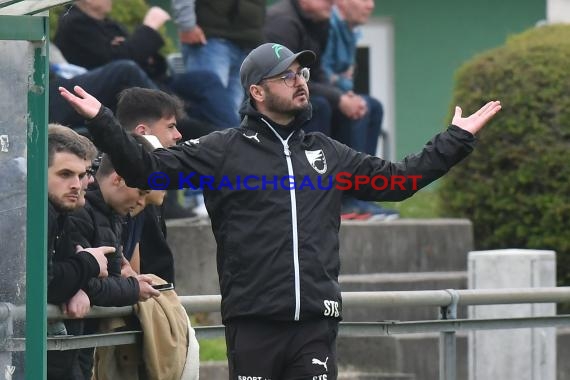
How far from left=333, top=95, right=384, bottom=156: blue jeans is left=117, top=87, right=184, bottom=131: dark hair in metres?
3.76

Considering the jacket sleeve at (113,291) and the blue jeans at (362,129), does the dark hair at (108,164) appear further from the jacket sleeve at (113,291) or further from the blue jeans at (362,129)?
the blue jeans at (362,129)

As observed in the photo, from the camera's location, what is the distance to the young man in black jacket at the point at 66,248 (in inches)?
213

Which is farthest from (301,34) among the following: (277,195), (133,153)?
(133,153)

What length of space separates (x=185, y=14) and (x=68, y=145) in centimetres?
421

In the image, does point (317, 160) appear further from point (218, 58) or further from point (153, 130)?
point (218, 58)

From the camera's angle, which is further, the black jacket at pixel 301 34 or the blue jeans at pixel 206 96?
the black jacket at pixel 301 34

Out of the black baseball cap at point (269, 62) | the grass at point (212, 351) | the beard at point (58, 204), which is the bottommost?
the grass at point (212, 351)

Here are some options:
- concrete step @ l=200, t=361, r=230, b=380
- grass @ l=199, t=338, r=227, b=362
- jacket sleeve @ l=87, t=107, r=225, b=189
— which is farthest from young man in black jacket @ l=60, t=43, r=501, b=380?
grass @ l=199, t=338, r=227, b=362

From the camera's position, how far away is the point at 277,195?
5.62m

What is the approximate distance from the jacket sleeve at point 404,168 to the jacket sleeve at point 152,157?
480 mm

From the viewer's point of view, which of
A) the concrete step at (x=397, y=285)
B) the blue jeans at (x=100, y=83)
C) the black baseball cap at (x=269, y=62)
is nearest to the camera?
the black baseball cap at (x=269, y=62)

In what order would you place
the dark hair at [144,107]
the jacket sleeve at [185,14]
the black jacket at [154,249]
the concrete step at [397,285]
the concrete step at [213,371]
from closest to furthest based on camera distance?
1. the black jacket at [154,249]
2. the dark hair at [144,107]
3. the concrete step at [213,371]
4. the concrete step at [397,285]
5. the jacket sleeve at [185,14]

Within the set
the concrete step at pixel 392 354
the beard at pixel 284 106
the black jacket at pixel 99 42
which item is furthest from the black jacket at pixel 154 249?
the black jacket at pixel 99 42

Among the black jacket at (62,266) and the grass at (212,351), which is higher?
the black jacket at (62,266)
